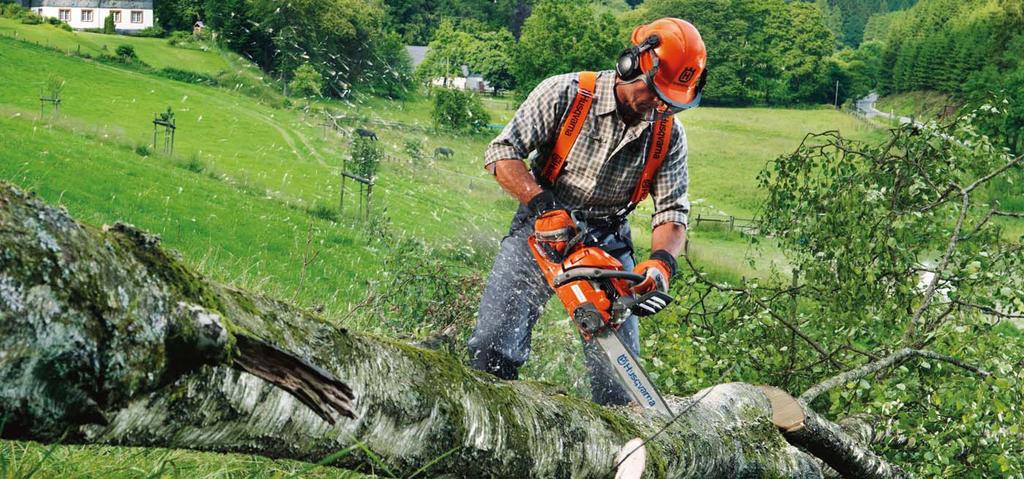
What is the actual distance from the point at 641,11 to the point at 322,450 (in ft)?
120

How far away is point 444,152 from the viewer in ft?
71.5

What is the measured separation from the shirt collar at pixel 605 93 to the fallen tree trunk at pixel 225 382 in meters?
1.36

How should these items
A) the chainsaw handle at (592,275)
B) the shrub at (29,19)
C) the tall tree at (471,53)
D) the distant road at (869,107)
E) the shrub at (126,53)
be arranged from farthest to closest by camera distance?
the distant road at (869,107)
the tall tree at (471,53)
the shrub at (126,53)
the shrub at (29,19)
the chainsaw handle at (592,275)

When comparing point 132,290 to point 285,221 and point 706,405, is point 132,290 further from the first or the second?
point 285,221

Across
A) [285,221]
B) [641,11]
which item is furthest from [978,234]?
[641,11]

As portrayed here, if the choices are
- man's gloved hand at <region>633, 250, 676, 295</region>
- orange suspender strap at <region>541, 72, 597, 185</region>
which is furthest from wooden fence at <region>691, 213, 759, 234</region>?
man's gloved hand at <region>633, 250, 676, 295</region>

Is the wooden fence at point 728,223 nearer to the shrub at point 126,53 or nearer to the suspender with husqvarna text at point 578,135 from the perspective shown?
the suspender with husqvarna text at point 578,135

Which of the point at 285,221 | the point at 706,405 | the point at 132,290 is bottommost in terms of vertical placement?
the point at 285,221

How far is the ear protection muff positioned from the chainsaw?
1.94 feet

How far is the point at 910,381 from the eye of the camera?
4.93 m

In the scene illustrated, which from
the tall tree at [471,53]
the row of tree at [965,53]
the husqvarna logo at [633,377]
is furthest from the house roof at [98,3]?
the row of tree at [965,53]

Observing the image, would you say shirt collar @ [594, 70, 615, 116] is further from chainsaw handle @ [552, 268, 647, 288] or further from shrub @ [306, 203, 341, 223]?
shrub @ [306, 203, 341, 223]

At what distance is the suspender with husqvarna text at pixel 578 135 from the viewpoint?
12.1ft

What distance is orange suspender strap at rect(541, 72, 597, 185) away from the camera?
3680mm
